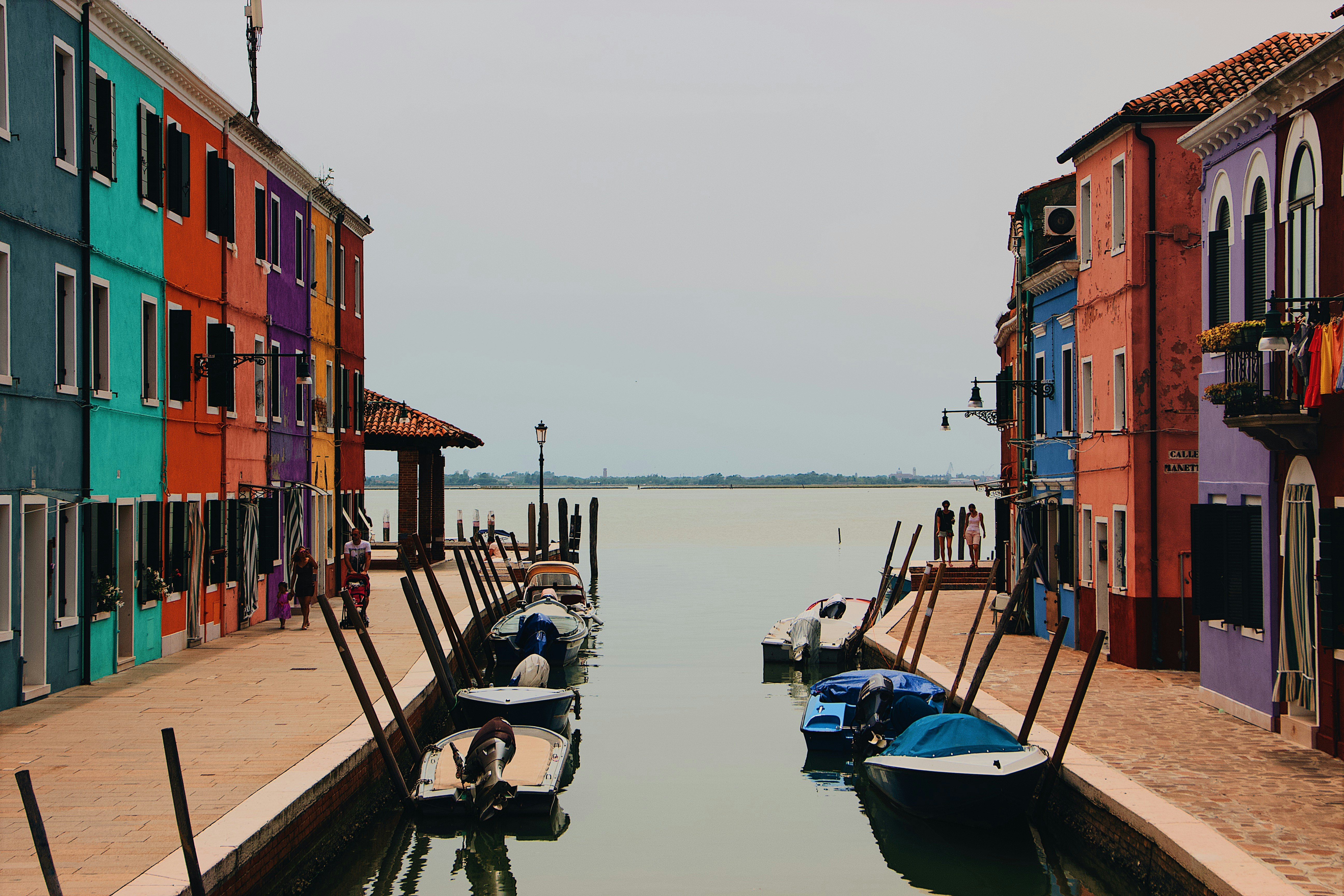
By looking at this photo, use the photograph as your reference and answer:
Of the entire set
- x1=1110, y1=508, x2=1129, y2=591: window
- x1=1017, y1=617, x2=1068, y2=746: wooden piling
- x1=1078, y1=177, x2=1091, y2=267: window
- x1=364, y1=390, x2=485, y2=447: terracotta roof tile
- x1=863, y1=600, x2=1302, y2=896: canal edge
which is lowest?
x1=863, y1=600, x2=1302, y2=896: canal edge

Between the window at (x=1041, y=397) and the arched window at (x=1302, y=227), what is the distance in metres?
11.1

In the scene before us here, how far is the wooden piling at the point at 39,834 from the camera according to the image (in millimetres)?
7711

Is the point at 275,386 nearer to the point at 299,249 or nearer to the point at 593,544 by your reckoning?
the point at 299,249

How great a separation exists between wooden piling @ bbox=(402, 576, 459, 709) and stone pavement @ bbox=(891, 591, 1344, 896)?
7109 mm

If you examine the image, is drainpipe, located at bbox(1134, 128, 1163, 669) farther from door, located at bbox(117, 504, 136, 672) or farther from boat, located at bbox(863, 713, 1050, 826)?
door, located at bbox(117, 504, 136, 672)

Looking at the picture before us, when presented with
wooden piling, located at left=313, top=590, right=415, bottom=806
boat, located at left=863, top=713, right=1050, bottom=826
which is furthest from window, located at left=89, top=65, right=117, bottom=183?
boat, located at left=863, top=713, right=1050, bottom=826

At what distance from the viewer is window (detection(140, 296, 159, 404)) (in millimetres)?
18984

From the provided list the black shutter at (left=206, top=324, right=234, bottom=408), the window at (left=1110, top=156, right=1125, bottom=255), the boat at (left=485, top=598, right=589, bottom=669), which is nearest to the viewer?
the window at (left=1110, top=156, right=1125, bottom=255)

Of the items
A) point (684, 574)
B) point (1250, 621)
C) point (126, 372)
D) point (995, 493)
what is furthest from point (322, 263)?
point (684, 574)

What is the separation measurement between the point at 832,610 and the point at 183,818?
2222cm

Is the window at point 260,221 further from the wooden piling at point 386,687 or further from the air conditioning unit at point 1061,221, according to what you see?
the air conditioning unit at point 1061,221

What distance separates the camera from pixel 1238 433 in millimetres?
15062

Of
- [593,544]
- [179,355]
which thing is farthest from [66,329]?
[593,544]

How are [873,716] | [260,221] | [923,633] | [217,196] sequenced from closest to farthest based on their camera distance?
[873,716] < [923,633] < [217,196] < [260,221]
